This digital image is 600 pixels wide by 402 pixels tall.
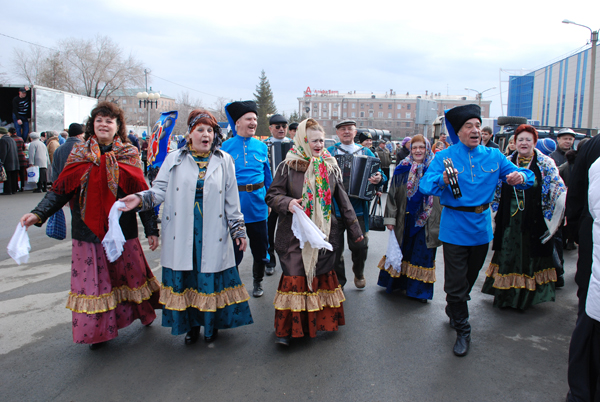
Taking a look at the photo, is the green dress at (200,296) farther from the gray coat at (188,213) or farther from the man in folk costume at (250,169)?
the man in folk costume at (250,169)

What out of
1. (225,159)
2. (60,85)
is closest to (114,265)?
(225,159)

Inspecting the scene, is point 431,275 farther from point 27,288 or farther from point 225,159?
point 27,288

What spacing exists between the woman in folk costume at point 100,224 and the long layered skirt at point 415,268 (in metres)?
2.84

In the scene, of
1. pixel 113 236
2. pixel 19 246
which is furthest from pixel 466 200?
pixel 19 246

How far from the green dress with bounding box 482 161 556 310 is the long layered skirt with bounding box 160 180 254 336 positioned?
9.51 feet

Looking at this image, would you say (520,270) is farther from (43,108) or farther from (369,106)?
(369,106)

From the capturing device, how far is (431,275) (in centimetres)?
459

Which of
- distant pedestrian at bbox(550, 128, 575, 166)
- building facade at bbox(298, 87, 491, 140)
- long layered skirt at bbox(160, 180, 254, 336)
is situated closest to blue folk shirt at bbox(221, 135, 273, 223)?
long layered skirt at bbox(160, 180, 254, 336)

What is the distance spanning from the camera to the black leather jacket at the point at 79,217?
3.28 meters

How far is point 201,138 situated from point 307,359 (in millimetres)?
2096

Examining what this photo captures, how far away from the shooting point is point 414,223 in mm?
4723

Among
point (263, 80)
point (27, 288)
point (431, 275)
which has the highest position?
point (263, 80)

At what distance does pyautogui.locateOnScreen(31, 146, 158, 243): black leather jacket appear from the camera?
3.28 metres

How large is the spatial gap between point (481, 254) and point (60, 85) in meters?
40.3
